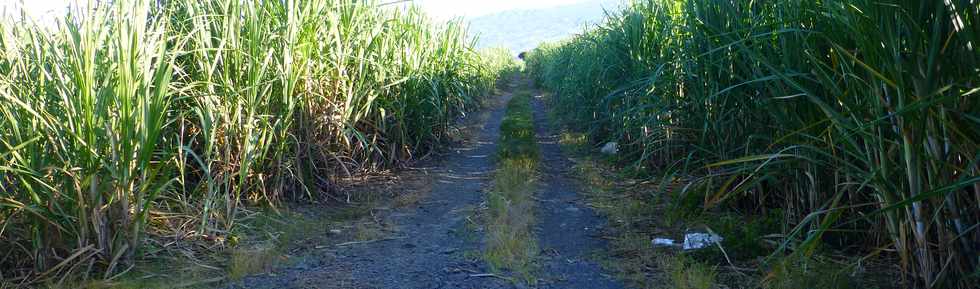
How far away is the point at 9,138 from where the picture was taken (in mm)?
2926

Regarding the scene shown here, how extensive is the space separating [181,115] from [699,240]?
2.54 metres

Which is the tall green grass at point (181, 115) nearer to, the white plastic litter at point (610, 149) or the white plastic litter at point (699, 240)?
the white plastic litter at point (610, 149)

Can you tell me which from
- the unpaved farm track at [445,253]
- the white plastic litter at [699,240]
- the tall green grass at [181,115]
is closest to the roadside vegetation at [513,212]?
the unpaved farm track at [445,253]

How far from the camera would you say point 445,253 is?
350cm

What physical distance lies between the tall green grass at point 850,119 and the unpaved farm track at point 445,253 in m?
0.76

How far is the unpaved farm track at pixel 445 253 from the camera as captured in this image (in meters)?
3.03

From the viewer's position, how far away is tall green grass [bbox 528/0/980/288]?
7.11 ft

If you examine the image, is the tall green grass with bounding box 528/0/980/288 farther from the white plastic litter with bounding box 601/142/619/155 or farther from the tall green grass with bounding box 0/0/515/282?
the tall green grass with bounding box 0/0/515/282

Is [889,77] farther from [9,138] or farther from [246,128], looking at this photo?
[9,138]

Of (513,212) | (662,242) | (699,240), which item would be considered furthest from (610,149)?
(699,240)

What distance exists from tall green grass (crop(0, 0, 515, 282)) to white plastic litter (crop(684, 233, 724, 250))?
2253 millimetres

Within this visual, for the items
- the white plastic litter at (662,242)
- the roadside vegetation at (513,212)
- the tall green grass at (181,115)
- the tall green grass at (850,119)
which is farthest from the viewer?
the white plastic litter at (662,242)

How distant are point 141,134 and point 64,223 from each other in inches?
18.4

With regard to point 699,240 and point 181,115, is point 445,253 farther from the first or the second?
point 181,115
